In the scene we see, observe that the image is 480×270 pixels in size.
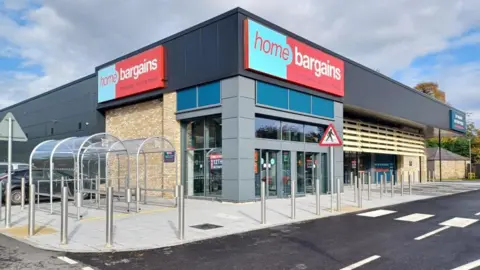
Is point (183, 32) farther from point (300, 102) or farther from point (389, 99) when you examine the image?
point (389, 99)

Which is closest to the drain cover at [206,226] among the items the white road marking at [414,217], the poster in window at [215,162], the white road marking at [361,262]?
the white road marking at [361,262]

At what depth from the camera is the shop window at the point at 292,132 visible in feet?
59.8

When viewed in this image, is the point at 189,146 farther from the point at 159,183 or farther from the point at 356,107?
the point at 356,107

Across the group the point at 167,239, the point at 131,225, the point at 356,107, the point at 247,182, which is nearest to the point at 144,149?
the point at 247,182

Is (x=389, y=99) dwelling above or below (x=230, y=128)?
above

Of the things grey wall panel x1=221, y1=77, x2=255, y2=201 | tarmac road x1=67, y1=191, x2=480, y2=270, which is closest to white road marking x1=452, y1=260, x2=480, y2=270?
tarmac road x1=67, y1=191, x2=480, y2=270

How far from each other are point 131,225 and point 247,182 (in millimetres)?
5990

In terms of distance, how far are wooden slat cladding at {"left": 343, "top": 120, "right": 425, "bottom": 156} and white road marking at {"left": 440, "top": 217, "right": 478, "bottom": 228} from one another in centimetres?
1194

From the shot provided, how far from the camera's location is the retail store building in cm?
1588

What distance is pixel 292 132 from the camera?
1866 cm

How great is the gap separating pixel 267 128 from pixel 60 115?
16358mm

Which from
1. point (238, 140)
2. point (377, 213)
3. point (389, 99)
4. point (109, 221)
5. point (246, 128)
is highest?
point (389, 99)

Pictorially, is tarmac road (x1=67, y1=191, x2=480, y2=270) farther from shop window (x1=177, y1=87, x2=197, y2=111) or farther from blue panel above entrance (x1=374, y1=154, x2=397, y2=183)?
blue panel above entrance (x1=374, y1=154, x2=397, y2=183)

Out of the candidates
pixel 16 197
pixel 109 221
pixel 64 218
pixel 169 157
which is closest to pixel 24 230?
pixel 64 218
